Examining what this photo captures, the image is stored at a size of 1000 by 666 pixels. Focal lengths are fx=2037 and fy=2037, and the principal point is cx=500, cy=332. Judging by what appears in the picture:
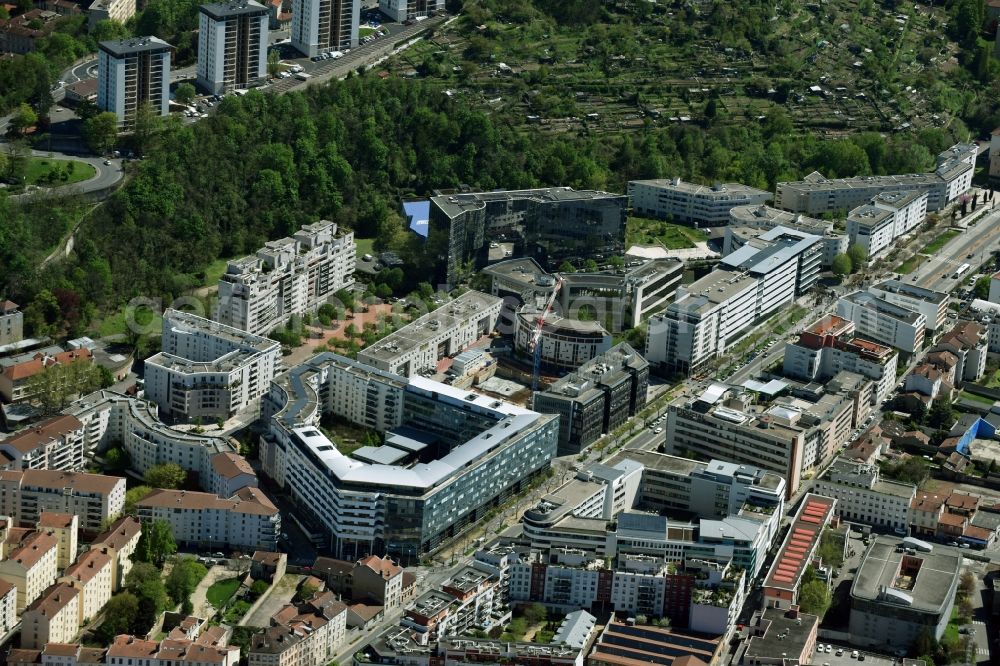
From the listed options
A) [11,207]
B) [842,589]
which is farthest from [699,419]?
[11,207]

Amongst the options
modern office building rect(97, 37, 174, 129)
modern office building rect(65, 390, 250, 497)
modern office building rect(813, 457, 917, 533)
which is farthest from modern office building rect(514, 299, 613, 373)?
modern office building rect(97, 37, 174, 129)

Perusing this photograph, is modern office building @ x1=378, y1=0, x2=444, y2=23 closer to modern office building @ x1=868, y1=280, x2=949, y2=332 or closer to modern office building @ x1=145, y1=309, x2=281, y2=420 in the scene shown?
modern office building @ x1=868, y1=280, x2=949, y2=332

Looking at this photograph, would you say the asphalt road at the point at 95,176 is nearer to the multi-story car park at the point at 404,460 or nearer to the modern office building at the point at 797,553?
the multi-story car park at the point at 404,460

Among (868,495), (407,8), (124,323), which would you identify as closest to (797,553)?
(868,495)

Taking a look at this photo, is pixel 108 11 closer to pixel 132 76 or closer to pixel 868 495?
pixel 132 76

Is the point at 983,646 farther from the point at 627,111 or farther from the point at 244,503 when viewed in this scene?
the point at 627,111

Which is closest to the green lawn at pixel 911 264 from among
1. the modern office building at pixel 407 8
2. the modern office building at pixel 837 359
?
the modern office building at pixel 837 359

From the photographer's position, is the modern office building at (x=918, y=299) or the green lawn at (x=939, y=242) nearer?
the modern office building at (x=918, y=299)
